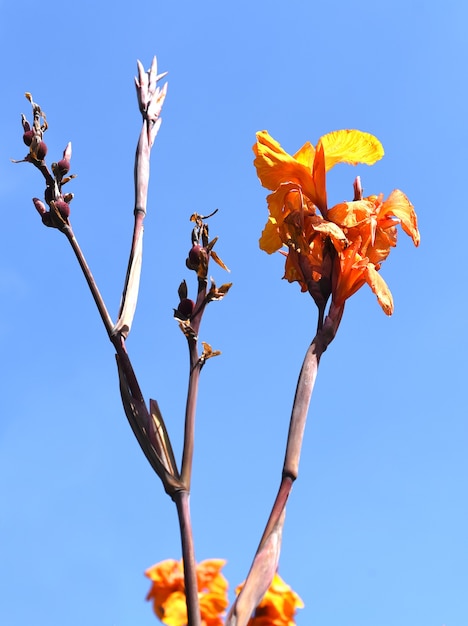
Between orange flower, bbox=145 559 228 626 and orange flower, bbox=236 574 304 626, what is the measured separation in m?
0.08

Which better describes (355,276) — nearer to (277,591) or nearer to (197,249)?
(197,249)

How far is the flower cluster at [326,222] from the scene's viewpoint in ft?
8.13

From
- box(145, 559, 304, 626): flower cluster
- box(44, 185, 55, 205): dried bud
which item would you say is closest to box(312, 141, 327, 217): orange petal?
box(44, 185, 55, 205): dried bud

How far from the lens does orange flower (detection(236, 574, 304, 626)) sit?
6.28 feet

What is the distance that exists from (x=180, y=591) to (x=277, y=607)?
0.20 metres

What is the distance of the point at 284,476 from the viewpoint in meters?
2.10

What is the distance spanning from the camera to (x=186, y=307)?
2281 mm

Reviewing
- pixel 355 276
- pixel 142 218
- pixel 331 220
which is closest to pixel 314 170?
pixel 331 220

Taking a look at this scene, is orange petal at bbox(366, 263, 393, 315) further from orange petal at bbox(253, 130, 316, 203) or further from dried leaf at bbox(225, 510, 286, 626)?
dried leaf at bbox(225, 510, 286, 626)

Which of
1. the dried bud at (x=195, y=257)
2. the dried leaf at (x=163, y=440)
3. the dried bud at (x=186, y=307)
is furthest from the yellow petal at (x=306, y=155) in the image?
the dried leaf at (x=163, y=440)

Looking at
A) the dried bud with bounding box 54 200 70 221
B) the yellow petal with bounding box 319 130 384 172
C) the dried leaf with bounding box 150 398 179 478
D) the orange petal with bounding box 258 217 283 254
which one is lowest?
the dried leaf with bounding box 150 398 179 478

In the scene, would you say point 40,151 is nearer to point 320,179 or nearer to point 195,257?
point 195,257

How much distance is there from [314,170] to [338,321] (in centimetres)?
46

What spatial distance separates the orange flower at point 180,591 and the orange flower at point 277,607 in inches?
3.1
